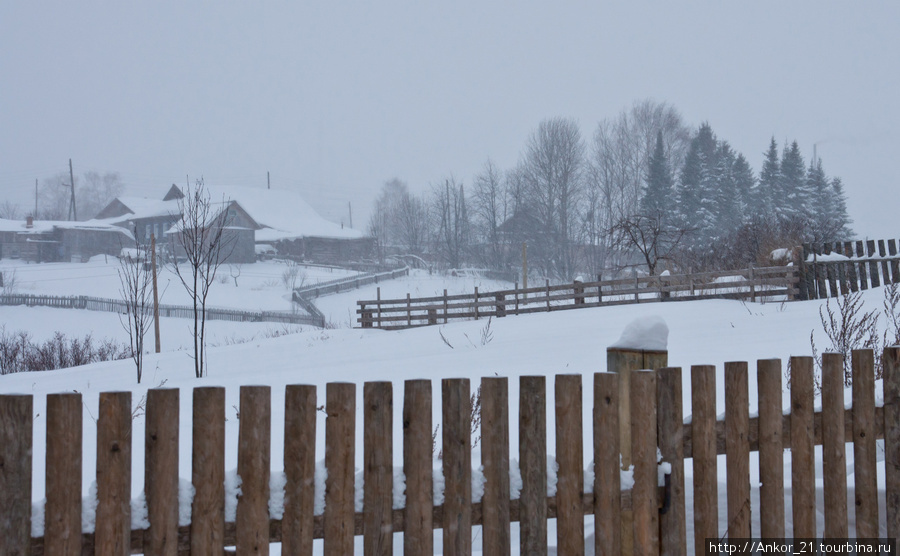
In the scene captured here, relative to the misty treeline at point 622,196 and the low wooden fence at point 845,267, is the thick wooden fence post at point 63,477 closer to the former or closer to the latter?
the low wooden fence at point 845,267

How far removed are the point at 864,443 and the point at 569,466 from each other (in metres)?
1.44

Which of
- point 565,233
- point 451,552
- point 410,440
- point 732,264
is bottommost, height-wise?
point 451,552

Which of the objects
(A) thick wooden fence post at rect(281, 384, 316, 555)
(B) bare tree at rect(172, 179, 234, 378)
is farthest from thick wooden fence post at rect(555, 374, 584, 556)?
(B) bare tree at rect(172, 179, 234, 378)

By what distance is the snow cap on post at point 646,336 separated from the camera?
9.95ft

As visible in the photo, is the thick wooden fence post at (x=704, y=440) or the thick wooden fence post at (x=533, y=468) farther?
the thick wooden fence post at (x=704, y=440)

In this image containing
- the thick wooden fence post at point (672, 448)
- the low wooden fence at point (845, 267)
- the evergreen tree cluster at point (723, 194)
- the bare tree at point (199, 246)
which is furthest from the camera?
the evergreen tree cluster at point (723, 194)

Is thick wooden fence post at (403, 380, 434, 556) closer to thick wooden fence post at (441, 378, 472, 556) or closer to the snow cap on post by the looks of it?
thick wooden fence post at (441, 378, 472, 556)

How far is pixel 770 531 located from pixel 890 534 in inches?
28.5

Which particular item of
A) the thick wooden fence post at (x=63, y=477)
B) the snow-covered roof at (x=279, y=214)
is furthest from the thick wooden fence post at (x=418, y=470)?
the snow-covered roof at (x=279, y=214)

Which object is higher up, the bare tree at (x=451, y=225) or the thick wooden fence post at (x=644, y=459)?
the bare tree at (x=451, y=225)

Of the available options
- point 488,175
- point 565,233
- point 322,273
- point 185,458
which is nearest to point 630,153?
point 565,233

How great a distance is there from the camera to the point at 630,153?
180 feet

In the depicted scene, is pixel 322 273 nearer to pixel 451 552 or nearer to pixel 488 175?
pixel 488 175

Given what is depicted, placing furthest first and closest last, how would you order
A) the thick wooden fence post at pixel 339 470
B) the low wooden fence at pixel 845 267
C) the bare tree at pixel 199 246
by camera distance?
the low wooden fence at pixel 845 267 < the bare tree at pixel 199 246 < the thick wooden fence post at pixel 339 470
